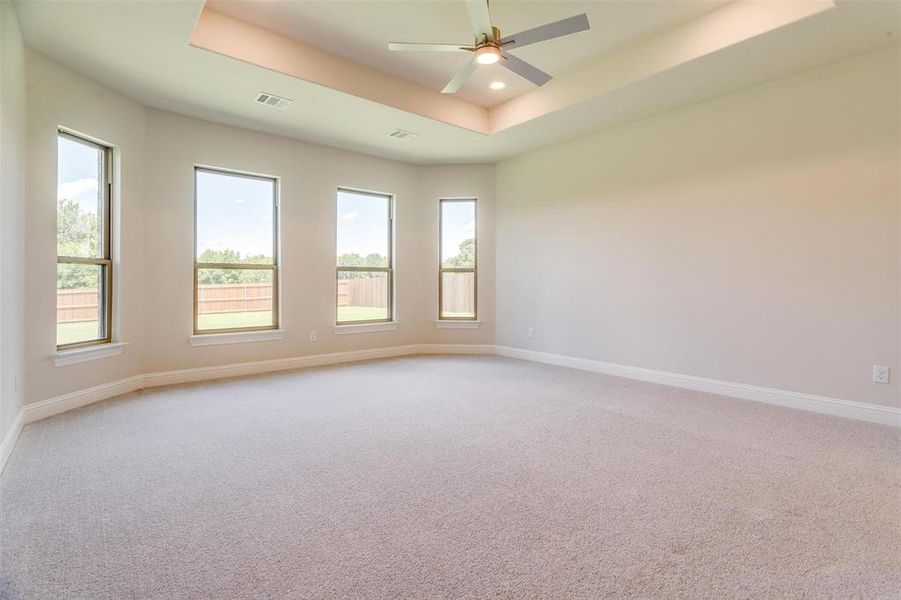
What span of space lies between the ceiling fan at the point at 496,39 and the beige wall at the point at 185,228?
286 centimetres

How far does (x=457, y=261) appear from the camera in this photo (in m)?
6.74

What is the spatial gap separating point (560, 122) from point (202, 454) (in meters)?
4.58

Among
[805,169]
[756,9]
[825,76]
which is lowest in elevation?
[805,169]

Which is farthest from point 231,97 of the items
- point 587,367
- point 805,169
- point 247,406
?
point 805,169

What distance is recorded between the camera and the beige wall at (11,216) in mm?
2662

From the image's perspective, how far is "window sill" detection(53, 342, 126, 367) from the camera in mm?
3604

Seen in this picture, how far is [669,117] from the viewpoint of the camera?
463cm

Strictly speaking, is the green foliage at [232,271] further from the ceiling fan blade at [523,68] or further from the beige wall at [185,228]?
the ceiling fan blade at [523,68]

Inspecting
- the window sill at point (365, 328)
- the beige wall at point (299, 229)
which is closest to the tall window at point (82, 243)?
the beige wall at point (299, 229)

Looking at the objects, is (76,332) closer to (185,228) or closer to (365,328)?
(185,228)

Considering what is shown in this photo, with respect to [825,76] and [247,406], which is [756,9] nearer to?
[825,76]

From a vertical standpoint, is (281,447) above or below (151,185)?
below

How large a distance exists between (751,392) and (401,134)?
15.0 ft

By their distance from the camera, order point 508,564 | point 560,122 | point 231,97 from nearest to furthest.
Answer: point 508,564, point 231,97, point 560,122
